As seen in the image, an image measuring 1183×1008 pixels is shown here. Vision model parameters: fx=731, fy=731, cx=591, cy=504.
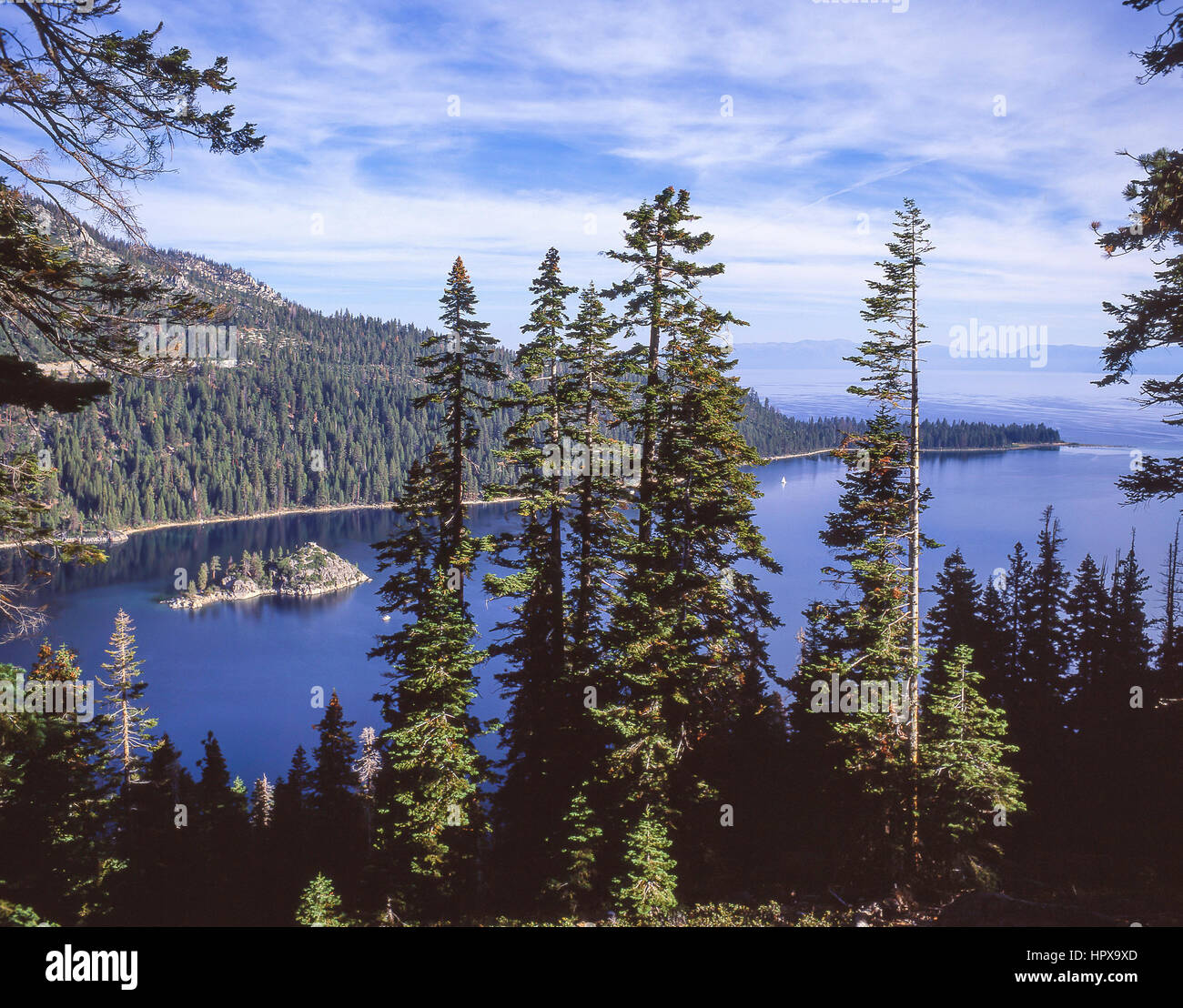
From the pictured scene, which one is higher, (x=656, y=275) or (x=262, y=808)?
(x=656, y=275)

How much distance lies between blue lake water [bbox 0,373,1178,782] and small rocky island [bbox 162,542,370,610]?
441cm

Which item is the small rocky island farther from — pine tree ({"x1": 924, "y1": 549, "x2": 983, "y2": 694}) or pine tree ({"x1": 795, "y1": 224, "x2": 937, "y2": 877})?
pine tree ({"x1": 795, "y1": 224, "x2": 937, "y2": 877})

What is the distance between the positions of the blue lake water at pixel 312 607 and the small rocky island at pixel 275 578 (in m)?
4.41

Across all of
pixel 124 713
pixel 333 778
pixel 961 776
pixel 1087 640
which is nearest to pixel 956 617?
pixel 1087 640

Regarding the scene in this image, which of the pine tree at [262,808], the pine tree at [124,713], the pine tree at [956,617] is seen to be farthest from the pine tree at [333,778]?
the pine tree at [956,617]

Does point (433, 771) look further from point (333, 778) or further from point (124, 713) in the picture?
point (124, 713)

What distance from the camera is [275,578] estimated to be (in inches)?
5531

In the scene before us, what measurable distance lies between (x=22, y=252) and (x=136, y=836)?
86.9 feet

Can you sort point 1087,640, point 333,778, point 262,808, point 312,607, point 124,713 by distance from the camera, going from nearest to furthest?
point 124,713, point 1087,640, point 333,778, point 262,808, point 312,607

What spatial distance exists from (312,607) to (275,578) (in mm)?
19119

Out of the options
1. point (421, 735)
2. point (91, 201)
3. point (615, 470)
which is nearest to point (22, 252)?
point (91, 201)

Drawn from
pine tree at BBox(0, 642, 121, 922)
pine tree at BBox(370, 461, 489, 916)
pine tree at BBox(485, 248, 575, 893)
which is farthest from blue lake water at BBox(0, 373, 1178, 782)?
pine tree at BBox(370, 461, 489, 916)

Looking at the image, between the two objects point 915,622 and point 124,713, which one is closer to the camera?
point 915,622

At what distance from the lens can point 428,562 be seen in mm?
22859
